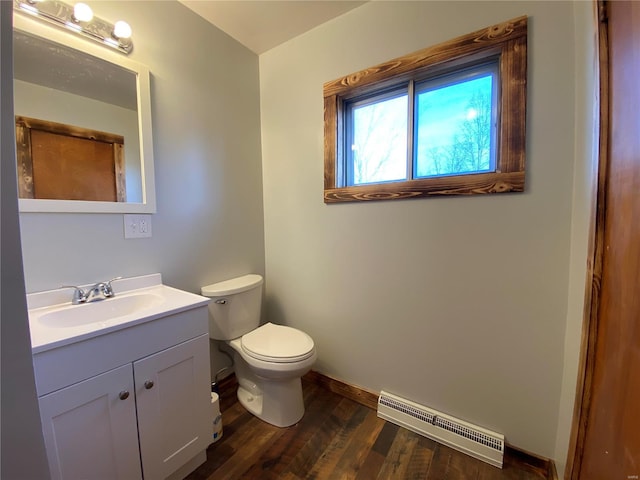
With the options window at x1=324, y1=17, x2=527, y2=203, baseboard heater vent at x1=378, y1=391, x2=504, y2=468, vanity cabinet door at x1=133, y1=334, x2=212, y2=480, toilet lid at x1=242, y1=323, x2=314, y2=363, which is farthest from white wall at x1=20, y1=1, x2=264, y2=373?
baseboard heater vent at x1=378, y1=391, x2=504, y2=468

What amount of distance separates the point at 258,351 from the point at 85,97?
58.7 inches

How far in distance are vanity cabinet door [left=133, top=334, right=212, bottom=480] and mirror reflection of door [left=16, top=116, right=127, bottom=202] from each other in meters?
0.81

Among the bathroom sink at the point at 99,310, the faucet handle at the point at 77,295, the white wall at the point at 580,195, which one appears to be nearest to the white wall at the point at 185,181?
the faucet handle at the point at 77,295

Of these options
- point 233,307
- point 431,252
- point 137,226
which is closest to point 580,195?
point 431,252

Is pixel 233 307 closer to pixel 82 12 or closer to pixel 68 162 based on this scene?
pixel 68 162

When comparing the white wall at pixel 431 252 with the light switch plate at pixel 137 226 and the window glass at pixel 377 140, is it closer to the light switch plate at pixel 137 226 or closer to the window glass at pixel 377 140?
the window glass at pixel 377 140

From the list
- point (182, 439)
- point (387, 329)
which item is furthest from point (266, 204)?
point (182, 439)

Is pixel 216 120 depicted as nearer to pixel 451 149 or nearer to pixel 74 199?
pixel 74 199

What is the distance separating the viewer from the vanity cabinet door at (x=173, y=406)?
1.01 meters

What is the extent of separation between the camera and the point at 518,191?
1.16 m

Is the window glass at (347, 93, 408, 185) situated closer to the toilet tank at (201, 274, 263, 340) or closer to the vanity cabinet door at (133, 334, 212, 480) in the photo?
the toilet tank at (201, 274, 263, 340)

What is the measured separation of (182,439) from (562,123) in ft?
6.82

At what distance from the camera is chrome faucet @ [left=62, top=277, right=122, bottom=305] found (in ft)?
3.76

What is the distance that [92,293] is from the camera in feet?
3.89
